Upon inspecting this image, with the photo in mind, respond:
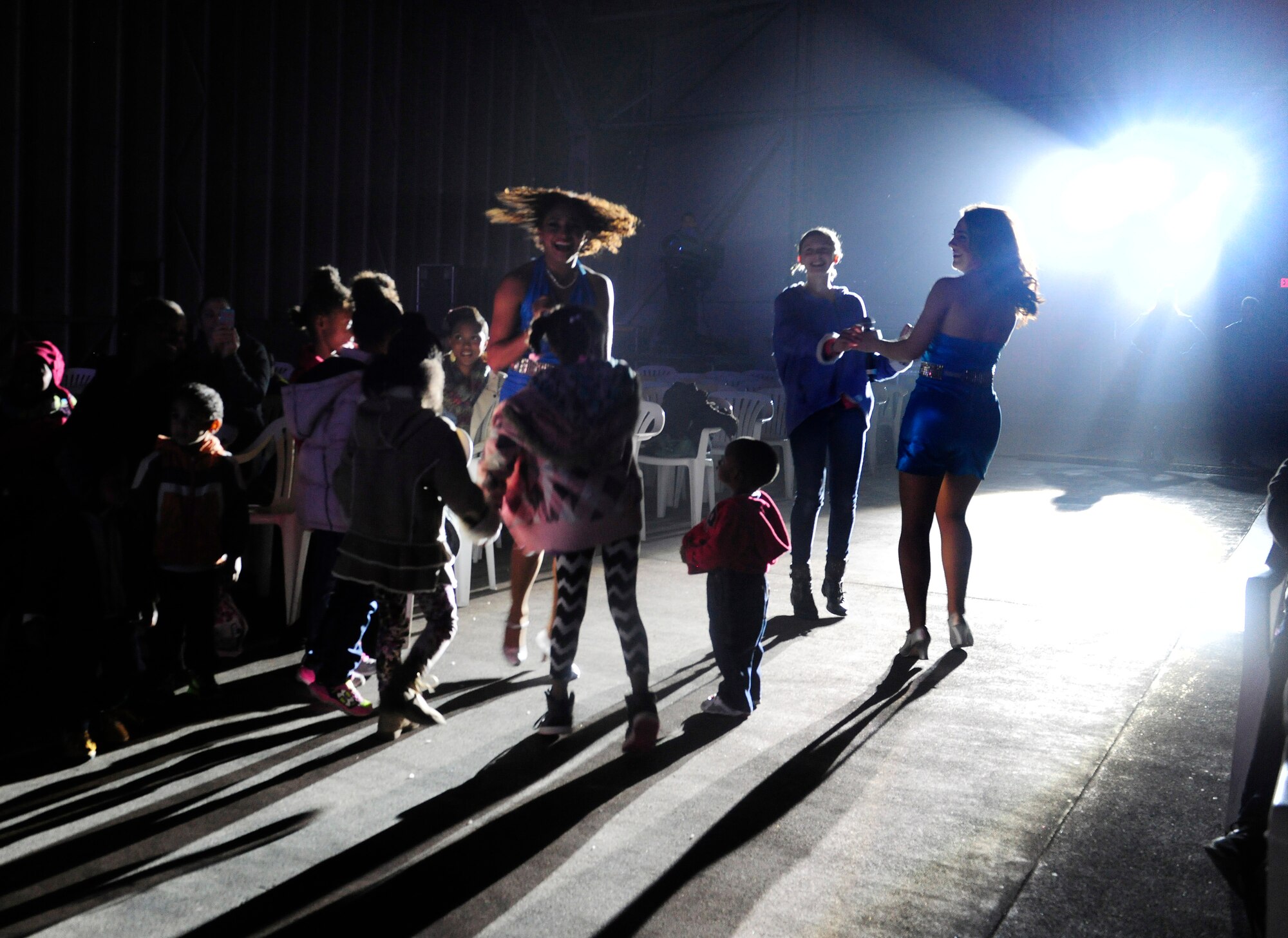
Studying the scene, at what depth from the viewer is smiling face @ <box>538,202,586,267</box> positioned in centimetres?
391

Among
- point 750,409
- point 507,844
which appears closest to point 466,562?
point 507,844

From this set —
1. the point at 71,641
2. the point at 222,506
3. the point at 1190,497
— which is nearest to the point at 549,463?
the point at 222,506

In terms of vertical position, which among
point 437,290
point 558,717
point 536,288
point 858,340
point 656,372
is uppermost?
point 437,290

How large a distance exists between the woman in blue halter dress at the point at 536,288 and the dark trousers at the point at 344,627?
1.89ft

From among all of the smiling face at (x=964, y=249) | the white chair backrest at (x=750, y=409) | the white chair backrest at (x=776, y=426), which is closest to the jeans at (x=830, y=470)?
the smiling face at (x=964, y=249)

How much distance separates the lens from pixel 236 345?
509 cm

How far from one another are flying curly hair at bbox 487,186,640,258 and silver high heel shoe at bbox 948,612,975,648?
6.12 feet

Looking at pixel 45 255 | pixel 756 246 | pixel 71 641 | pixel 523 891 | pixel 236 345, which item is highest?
pixel 756 246

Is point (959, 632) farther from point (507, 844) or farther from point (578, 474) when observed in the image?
point (507, 844)

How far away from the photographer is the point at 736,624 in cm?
364

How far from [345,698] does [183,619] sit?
22.2 inches

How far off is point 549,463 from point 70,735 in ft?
4.79

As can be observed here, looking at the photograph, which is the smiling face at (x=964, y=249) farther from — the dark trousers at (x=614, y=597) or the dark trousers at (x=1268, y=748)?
the dark trousers at (x=1268, y=748)

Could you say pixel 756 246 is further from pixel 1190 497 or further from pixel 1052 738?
pixel 1052 738
